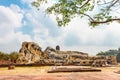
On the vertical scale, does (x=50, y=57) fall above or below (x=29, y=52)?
below

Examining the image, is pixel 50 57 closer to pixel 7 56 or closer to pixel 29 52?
pixel 29 52

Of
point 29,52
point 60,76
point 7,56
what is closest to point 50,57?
point 29,52

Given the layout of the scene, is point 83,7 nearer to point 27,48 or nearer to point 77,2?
point 77,2

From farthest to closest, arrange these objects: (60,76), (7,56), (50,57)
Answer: (7,56) < (50,57) < (60,76)

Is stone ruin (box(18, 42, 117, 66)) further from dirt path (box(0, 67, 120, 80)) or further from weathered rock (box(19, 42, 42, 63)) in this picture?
dirt path (box(0, 67, 120, 80))

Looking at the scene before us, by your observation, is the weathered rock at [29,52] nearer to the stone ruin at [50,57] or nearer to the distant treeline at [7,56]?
the stone ruin at [50,57]

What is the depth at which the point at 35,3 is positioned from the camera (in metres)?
11.0

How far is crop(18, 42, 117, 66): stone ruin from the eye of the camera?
1728 cm

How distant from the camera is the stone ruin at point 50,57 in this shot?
56.7 ft

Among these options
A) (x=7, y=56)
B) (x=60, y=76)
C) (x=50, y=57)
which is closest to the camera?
(x=60, y=76)

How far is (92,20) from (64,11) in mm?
1281

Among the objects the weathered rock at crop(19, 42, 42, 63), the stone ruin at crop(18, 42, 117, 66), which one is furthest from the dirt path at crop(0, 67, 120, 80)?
the weathered rock at crop(19, 42, 42, 63)

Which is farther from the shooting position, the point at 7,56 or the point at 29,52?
the point at 7,56

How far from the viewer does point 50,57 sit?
18.0 m
